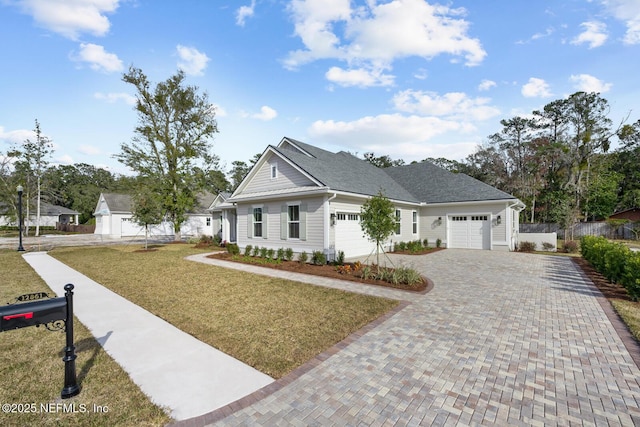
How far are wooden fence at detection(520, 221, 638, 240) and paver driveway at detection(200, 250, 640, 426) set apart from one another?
84.7 feet

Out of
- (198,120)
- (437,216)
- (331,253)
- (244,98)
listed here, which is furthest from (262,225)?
(198,120)

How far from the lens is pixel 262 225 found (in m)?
15.0

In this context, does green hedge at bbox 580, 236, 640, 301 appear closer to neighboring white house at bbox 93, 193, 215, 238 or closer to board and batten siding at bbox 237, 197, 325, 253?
board and batten siding at bbox 237, 197, 325, 253

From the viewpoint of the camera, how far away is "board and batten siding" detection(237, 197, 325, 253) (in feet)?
41.1

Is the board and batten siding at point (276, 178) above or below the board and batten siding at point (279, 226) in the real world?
above

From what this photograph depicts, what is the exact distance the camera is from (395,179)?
→ 22297 millimetres

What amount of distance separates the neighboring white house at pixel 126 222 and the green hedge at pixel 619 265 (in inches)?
1242

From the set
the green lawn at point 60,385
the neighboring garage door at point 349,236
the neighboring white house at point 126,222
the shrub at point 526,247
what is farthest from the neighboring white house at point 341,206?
the neighboring white house at point 126,222

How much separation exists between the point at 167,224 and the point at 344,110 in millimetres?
26282

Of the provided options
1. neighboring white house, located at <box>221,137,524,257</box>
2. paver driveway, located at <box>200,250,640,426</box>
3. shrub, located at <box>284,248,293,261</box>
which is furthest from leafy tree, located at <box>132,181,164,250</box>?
paver driveway, located at <box>200,250,640,426</box>

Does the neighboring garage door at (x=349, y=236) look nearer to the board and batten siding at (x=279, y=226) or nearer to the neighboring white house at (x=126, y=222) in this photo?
the board and batten siding at (x=279, y=226)

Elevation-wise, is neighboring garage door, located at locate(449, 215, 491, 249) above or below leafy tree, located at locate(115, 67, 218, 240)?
below

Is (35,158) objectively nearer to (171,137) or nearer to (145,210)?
(171,137)

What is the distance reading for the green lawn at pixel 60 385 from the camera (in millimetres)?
2924
